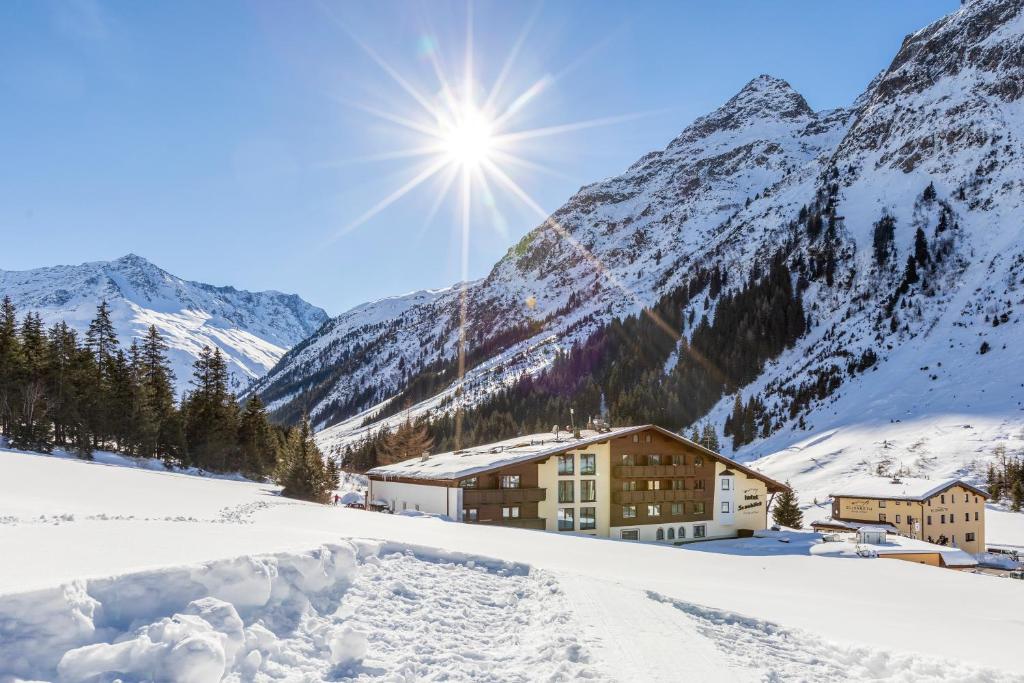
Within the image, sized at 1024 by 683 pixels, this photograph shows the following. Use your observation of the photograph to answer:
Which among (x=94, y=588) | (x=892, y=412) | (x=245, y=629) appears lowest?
(x=245, y=629)

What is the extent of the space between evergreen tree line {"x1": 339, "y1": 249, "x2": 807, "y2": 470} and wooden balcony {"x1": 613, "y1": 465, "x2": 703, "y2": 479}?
216ft

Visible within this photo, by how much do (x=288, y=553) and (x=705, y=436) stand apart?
84570 millimetres

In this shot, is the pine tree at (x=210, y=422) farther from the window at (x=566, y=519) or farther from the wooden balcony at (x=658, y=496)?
the wooden balcony at (x=658, y=496)

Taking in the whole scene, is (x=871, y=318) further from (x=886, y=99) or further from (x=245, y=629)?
(x=245, y=629)

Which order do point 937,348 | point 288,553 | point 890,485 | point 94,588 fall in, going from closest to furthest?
point 94,588 < point 288,553 < point 890,485 < point 937,348

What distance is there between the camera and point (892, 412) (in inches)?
Answer: 3285

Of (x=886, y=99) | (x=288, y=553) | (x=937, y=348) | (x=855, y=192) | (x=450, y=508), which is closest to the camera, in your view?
(x=288, y=553)

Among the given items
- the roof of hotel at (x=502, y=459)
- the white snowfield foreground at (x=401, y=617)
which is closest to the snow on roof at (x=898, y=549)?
the roof of hotel at (x=502, y=459)

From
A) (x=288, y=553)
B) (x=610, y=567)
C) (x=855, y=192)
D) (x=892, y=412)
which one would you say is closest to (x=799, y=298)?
(x=855, y=192)

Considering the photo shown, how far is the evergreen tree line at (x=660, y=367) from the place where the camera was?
122 meters

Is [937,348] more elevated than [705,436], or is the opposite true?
[937,348]

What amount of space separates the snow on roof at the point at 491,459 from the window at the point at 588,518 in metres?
4.65

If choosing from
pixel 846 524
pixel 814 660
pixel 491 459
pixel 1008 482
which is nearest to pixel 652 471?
pixel 491 459

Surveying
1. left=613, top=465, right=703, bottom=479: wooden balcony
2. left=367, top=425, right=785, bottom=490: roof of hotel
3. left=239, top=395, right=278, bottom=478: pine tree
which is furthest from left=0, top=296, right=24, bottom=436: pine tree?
left=613, top=465, right=703, bottom=479: wooden balcony
